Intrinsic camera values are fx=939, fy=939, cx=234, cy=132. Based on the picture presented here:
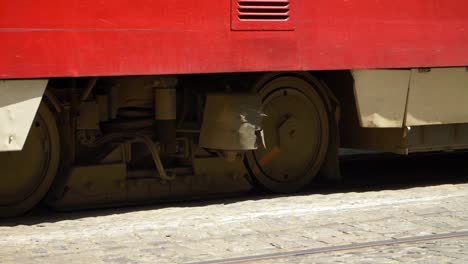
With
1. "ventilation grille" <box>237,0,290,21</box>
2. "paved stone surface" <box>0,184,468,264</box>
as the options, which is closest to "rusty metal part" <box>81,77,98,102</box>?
"paved stone surface" <box>0,184,468,264</box>

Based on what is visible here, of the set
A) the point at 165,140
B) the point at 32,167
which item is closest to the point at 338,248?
the point at 165,140

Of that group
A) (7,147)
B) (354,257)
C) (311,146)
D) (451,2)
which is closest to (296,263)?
(354,257)

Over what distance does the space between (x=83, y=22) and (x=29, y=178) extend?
4.76 feet

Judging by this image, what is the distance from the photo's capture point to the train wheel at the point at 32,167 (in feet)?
24.7

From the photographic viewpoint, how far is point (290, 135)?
344 inches

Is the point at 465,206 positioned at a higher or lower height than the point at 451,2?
lower

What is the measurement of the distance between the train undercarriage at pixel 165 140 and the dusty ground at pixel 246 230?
228 mm

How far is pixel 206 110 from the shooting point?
8.18m

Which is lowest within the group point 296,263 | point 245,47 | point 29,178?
point 296,263

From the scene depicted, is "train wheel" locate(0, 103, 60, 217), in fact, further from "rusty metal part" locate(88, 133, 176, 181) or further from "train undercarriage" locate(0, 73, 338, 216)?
"rusty metal part" locate(88, 133, 176, 181)

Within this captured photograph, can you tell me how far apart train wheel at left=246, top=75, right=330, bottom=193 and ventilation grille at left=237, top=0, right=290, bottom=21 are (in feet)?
2.62

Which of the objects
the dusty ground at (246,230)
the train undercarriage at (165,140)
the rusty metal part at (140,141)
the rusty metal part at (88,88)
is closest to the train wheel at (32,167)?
the train undercarriage at (165,140)

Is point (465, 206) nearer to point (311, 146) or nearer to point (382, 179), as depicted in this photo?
point (311, 146)

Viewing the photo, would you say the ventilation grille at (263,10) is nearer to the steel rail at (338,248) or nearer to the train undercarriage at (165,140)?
the train undercarriage at (165,140)
